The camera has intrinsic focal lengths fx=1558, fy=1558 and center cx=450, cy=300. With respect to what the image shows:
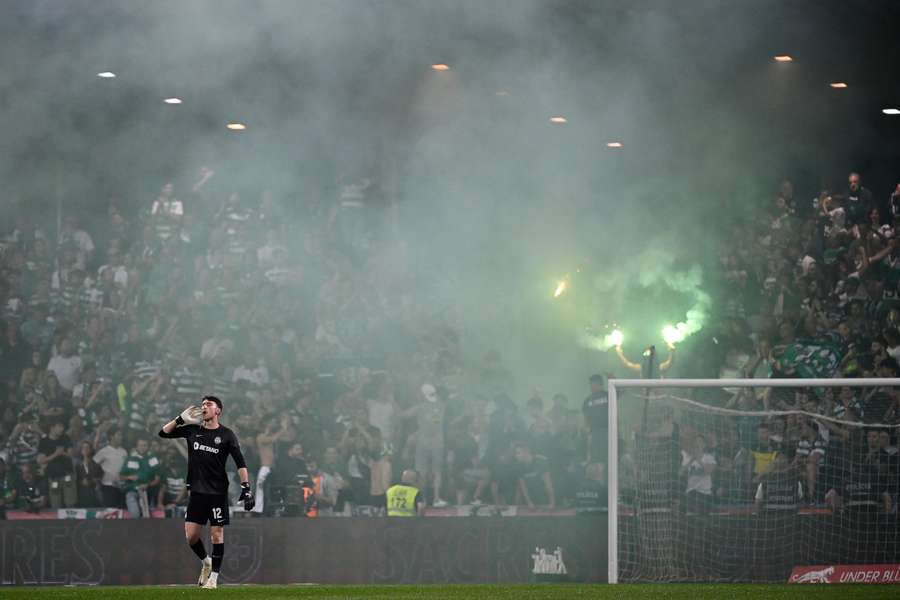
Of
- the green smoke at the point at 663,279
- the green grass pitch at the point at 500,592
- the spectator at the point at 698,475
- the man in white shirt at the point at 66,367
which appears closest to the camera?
the green grass pitch at the point at 500,592

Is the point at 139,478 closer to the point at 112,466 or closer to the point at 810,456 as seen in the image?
the point at 112,466

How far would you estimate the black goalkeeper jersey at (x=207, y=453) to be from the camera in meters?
14.0

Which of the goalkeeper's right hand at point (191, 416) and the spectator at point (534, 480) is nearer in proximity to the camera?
the goalkeeper's right hand at point (191, 416)

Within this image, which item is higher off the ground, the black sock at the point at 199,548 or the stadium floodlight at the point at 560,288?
the stadium floodlight at the point at 560,288

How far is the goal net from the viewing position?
1477 cm

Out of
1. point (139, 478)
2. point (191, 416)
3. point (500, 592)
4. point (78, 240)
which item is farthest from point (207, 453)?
point (78, 240)

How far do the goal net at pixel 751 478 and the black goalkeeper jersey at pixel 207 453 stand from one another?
150 inches

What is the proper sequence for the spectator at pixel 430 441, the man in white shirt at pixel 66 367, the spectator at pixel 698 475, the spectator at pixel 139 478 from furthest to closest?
the man in white shirt at pixel 66 367, the spectator at pixel 139 478, the spectator at pixel 430 441, the spectator at pixel 698 475

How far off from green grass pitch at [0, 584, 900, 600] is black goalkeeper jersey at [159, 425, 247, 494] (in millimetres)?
1000

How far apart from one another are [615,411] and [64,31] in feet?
21.0

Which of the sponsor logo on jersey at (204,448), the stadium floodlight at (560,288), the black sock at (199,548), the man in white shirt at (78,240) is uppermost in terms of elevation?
the man in white shirt at (78,240)

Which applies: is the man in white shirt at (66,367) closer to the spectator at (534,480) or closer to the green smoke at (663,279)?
the spectator at (534,480)

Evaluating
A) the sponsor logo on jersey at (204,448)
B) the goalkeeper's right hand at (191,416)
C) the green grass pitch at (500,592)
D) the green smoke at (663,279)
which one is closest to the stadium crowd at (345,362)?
the green smoke at (663,279)

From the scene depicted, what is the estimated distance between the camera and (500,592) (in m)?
12.5
